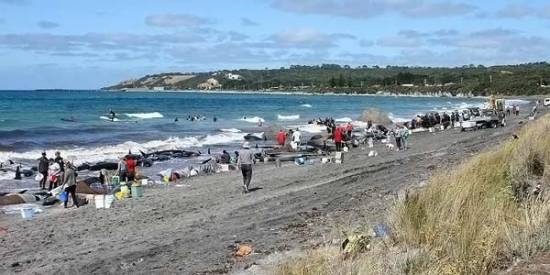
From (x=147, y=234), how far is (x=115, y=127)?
44619 millimetres

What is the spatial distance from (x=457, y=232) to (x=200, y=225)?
24.7ft

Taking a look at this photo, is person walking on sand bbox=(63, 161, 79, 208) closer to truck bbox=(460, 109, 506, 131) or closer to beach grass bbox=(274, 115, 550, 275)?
beach grass bbox=(274, 115, 550, 275)

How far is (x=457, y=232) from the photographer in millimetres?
6605

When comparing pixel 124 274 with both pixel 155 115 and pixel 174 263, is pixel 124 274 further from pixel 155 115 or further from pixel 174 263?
pixel 155 115

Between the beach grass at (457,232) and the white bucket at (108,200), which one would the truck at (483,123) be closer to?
the white bucket at (108,200)

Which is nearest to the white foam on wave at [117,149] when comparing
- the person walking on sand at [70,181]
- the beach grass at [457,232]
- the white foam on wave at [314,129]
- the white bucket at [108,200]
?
the white foam on wave at [314,129]

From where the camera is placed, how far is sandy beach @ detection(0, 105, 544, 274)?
1035cm

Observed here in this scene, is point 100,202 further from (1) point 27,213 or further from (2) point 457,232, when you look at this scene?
(2) point 457,232

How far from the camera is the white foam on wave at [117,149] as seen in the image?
3253cm

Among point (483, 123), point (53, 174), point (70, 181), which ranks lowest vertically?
point (483, 123)

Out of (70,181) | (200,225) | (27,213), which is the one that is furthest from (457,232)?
(70,181)

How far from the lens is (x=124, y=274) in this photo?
9648mm

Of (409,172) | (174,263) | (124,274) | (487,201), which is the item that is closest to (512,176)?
(487,201)

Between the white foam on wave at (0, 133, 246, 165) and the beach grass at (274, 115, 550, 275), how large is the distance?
24010mm
